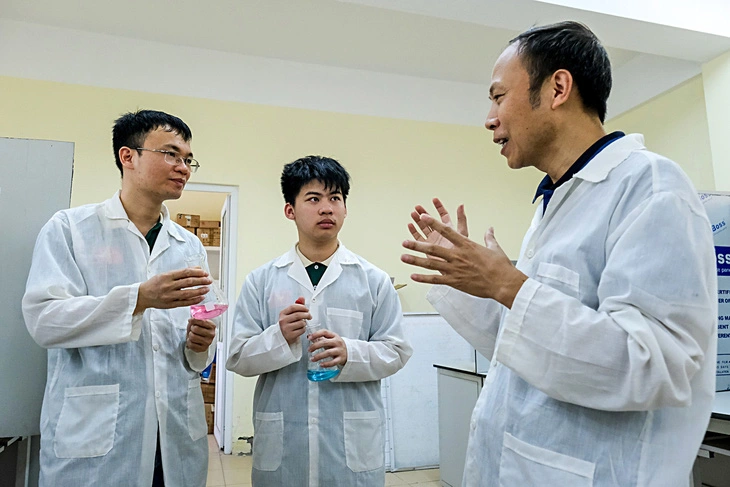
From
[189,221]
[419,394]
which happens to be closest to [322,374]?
[419,394]

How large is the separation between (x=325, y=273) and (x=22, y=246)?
0.99 metres

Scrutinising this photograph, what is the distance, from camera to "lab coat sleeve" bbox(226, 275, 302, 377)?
5.12 feet

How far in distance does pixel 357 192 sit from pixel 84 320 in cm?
335

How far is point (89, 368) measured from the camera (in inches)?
52.2

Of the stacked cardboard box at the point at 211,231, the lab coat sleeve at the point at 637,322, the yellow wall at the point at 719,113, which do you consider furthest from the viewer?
the stacked cardboard box at the point at 211,231

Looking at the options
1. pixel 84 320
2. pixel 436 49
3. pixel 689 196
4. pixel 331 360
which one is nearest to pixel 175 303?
pixel 84 320

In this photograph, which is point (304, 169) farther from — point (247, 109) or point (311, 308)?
point (247, 109)

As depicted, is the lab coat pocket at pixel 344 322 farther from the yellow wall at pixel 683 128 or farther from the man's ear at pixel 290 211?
the yellow wall at pixel 683 128

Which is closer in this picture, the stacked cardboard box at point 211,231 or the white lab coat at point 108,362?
the white lab coat at point 108,362

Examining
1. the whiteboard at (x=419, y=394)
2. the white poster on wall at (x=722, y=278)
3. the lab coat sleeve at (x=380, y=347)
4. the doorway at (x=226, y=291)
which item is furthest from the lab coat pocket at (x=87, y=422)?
the whiteboard at (x=419, y=394)

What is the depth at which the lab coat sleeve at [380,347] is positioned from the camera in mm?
1577

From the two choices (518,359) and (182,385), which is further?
(182,385)

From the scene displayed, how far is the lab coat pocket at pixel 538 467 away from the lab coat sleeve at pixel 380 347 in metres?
0.69

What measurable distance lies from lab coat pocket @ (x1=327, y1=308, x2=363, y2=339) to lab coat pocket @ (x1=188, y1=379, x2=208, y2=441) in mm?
455
